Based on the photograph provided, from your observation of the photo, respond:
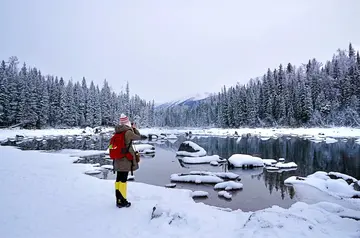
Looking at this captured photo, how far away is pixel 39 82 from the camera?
60906 mm

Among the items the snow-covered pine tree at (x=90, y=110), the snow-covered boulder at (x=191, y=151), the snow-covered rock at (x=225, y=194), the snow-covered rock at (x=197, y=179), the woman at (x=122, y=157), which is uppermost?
the snow-covered pine tree at (x=90, y=110)

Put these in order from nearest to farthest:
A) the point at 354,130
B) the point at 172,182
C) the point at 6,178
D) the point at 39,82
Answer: the point at 6,178
the point at 172,182
the point at 354,130
the point at 39,82

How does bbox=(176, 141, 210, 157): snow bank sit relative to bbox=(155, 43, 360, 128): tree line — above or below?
below

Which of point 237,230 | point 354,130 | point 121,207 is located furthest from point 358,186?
point 354,130

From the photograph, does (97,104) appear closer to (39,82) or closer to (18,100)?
(39,82)

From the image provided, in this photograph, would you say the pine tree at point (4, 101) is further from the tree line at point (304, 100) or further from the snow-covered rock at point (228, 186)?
the tree line at point (304, 100)

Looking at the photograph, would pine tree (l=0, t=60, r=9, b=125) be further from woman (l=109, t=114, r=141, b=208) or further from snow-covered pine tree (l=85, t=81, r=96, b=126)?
woman (l=109, t=114, r=141, b=208)

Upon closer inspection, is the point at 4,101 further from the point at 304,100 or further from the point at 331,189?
the point at 304,100

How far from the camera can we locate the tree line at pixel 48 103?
52.6m

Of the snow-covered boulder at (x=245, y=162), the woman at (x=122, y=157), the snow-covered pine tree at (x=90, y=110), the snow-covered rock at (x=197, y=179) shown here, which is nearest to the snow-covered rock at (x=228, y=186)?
the snow-covered rock at (x=197, y=179)

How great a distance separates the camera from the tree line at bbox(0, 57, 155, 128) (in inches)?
2071

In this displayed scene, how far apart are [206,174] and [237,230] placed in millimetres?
8925

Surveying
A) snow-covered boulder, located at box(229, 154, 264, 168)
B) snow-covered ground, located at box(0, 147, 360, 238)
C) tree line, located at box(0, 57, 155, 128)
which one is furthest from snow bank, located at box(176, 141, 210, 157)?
tree line, located at box(0, 57, 155, 128)

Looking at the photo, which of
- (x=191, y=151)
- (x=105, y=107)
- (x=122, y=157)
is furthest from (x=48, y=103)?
(x=122, y=157)
